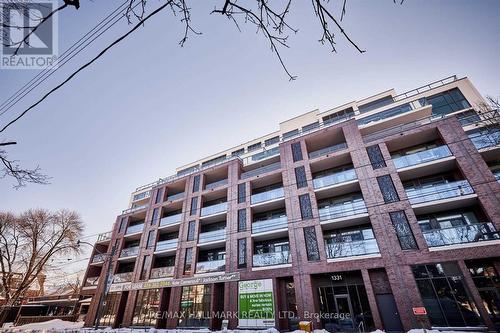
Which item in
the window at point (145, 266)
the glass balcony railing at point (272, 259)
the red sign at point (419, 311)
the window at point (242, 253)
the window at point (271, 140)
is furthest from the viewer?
the window at point (271, 140)

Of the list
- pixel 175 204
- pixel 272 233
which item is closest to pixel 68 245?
pixel 175 204

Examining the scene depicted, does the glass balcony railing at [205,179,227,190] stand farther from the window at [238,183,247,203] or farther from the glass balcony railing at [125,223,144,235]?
the glass balcony railing at [125,223,144,235]

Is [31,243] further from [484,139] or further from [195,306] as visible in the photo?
[484,139]

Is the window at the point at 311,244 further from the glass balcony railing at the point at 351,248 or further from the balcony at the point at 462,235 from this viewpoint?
the balcony at the point at 462,235

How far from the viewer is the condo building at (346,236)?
44.5 ft

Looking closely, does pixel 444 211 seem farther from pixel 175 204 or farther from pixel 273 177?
pixel 175 204

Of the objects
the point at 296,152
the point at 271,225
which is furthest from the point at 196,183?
the point at 296,152

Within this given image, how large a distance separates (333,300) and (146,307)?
1710 centimetres

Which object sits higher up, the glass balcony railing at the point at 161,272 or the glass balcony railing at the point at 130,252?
→ the glass balcony railing at the point at 130,252

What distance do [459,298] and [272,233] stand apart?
1201cm

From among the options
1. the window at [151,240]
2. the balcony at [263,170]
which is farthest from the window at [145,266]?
the balcony at [263,170]

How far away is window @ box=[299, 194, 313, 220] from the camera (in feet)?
61.7

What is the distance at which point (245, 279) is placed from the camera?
18.7 m

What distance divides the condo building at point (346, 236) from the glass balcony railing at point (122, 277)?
7.3 inches
